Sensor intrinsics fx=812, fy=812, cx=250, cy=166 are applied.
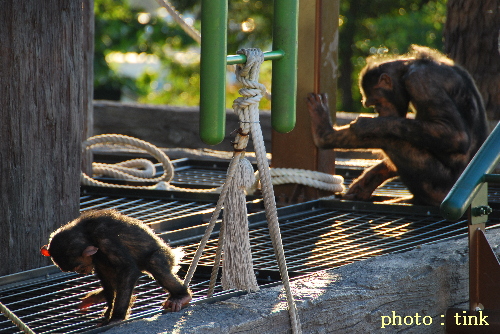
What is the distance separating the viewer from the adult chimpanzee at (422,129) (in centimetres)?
493

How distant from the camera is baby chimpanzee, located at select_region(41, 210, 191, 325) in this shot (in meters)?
2.70

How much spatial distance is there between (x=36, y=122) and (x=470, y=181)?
1765 millimetres

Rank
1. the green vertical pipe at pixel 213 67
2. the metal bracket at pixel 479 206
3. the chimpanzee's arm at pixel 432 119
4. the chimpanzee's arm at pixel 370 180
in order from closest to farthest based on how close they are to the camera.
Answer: the green vertical pipe at pixel 213 67
the metal bracket at pixel 479 206
the chimpanzee's arm at pixel 432 119
the chimpanzee's arm at pixel 370 180

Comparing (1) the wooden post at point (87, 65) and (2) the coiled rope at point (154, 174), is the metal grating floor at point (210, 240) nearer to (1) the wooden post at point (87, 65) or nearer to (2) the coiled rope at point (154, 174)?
(2) the coiled rope at point (154, 174)

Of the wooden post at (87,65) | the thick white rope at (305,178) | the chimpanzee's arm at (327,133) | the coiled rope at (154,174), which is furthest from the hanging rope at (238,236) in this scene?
the wooden post at (87,65)

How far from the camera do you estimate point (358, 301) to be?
9.87 feet

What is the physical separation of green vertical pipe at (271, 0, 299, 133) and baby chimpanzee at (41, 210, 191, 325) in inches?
24.0

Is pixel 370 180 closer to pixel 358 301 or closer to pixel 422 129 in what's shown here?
pixel 422 129

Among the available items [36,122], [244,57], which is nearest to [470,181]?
[244,57]

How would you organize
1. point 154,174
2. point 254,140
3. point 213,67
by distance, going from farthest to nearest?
point 154,174 < point 254,140 < point 213,67

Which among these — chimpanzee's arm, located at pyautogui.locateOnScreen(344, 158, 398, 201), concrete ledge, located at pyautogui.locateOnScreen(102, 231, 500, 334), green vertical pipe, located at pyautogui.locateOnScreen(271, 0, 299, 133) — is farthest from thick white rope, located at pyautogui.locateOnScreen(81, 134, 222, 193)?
green vertical pipe, located at pyautogui.locateOnScreen(271, 0, 299, 133)

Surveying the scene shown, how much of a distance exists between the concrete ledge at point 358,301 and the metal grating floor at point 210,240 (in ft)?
0.49

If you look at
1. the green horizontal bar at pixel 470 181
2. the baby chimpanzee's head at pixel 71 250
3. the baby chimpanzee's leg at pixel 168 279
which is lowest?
the baby chimpanzee's leg at pixel 168 279

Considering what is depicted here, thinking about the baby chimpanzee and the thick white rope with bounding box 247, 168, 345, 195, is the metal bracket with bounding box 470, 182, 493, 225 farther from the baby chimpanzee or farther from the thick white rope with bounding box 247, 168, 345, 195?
the thick white rope with bounding box 247, 168, 345, 195
